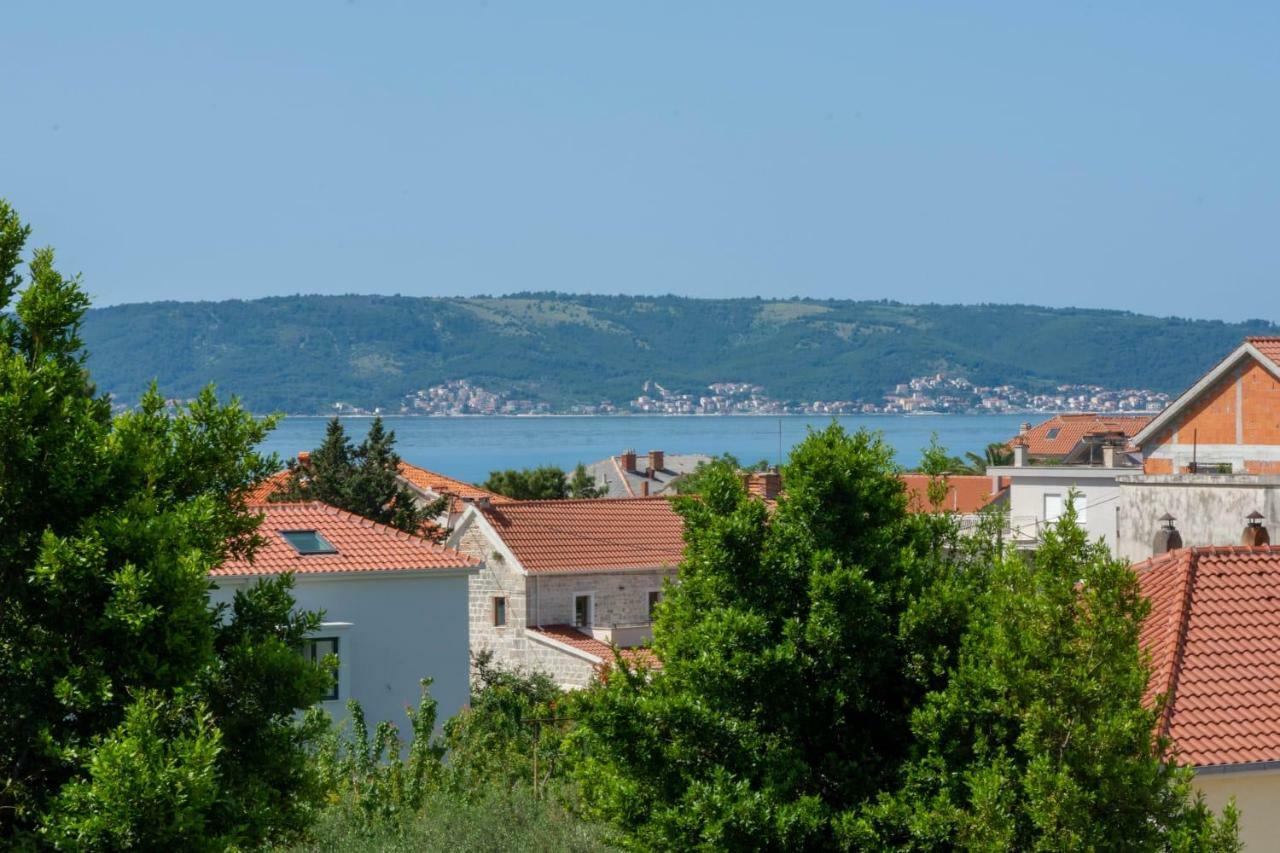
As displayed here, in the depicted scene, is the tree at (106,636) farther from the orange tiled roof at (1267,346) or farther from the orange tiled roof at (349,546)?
the orange tiled roof at (1267,346)

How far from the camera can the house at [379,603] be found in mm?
33781

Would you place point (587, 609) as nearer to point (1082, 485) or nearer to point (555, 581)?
point (555, 581)

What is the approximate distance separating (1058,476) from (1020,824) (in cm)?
4835

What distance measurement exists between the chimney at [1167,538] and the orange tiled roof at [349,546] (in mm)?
14278

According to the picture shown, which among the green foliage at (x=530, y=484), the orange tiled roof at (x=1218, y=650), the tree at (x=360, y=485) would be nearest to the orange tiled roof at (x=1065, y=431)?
the green foliage at (x=530, y=484)

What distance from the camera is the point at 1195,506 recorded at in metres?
36.6

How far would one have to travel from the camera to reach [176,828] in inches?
331

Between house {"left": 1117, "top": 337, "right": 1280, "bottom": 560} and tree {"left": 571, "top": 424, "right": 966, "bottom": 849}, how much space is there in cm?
2300

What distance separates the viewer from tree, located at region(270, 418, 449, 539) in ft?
168

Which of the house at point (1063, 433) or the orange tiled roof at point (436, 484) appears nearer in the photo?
the orange tiled roof at point (436, 484)

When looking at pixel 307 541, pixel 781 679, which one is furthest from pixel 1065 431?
pixel 781 679

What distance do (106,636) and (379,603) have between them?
83.8 ft

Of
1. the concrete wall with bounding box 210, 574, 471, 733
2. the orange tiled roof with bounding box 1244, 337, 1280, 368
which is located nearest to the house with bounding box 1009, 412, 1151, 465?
the orange tiled roof with bounding box 1244, 337, 1280, 368

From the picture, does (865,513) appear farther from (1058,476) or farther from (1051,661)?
(1058,476)
